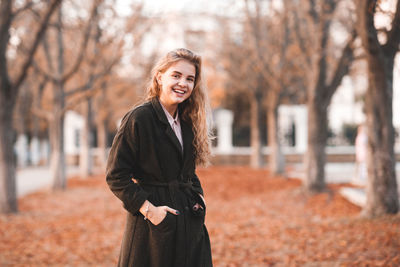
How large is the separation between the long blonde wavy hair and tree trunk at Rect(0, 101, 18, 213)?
7.38 m

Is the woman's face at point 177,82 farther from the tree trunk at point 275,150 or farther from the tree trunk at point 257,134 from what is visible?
the tree trunk at point 257,134

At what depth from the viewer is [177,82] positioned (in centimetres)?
273

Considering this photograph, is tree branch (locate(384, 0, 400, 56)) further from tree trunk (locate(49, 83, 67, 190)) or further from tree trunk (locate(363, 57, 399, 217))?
tree trunk (locate(49, 83, 67, 190))

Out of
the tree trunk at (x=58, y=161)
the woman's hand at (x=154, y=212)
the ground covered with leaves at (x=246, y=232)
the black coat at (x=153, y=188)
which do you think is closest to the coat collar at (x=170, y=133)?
the black coat at (x=153, y=188)

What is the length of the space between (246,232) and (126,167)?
536cm

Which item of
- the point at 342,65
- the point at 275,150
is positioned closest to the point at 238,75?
the point at 275,150

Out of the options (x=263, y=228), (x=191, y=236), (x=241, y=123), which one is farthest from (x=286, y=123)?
(x=191, y=236)

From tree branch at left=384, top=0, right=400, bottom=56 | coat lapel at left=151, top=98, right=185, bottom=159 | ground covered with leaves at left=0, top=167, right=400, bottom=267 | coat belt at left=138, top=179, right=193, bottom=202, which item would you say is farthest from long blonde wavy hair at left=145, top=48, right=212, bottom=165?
tree branch at left=384, top=0, right=400, bottom=56

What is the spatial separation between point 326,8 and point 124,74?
57.1 feet

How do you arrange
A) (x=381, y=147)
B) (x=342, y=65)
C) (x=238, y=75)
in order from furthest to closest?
(x=238, y=75), (x=342, y=65), (x=381, y=147)

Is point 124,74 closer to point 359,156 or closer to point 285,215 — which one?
point 359,156

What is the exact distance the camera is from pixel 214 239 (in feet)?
23.2

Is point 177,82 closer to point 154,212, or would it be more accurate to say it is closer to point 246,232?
point 154,212

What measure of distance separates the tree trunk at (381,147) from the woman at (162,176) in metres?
5.01
